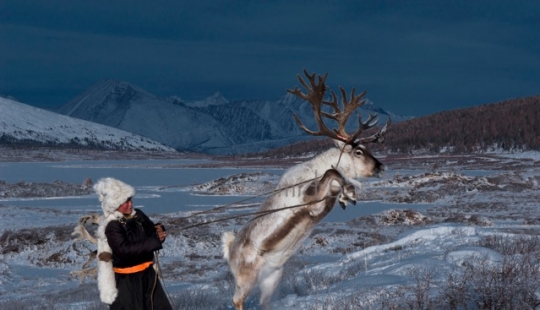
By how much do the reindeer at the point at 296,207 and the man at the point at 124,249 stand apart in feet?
3.11

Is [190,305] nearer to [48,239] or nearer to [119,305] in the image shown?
[119,305]

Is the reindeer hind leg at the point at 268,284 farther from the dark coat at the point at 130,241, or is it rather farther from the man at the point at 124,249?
the dark coat at the point at 130,241

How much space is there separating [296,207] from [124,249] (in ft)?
5.51

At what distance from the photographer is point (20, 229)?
2345 cm

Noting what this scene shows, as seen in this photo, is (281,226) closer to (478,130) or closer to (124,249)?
(124,249)

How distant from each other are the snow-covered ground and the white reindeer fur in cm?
38

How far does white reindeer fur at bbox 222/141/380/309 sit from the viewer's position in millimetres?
6555

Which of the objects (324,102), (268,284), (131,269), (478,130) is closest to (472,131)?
(478,130)

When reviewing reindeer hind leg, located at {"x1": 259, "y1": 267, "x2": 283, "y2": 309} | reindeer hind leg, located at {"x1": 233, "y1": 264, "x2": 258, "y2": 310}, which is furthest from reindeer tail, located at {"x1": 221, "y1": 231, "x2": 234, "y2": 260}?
reindeer hind leg, located at {"x1": 259, "y1": 267, "x2": 283, "y2": 309}

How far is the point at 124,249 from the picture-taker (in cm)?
618

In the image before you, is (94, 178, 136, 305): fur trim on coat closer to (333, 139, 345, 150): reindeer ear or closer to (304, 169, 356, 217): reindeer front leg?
(304, 169, 356, 217): reindeer front leg

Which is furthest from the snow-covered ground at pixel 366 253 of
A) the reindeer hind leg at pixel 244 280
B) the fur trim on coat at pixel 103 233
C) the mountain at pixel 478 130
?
the mountain at pixel 478 130

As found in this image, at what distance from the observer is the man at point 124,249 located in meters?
6.23

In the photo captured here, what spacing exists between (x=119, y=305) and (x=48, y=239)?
16.4 metres
